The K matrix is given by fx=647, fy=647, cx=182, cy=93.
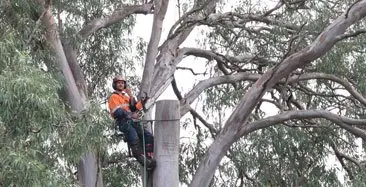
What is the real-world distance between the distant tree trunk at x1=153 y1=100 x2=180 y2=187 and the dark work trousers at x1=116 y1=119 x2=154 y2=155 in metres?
0.15

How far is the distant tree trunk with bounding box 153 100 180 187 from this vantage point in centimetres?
495

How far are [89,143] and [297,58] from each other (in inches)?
64.2

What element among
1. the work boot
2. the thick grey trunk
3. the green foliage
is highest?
the work boot

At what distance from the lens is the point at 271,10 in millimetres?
6410

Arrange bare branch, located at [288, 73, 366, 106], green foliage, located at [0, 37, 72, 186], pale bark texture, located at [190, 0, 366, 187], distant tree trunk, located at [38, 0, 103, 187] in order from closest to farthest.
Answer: green foliage, located at [0, 37, 72, 186], pale bark texture, located at [190, 0, 366, 187], distant tree trunk, located at [38, 0, 103, 187], bare branch, located at [288, 73, 366, 106]

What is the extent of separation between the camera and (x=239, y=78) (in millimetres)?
5977

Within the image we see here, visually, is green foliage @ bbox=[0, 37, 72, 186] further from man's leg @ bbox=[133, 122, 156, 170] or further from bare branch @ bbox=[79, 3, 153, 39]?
bare branch @ bbox=[79, 3, 153, 39]

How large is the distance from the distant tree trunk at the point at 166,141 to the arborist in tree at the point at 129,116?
0.09 m

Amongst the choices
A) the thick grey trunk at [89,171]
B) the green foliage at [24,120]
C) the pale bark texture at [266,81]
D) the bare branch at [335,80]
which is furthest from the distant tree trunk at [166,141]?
the bare branch at [335,80]

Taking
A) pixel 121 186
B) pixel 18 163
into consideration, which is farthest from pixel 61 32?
pixel 18 163

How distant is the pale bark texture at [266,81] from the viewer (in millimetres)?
4574

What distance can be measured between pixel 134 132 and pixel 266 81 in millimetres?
1076

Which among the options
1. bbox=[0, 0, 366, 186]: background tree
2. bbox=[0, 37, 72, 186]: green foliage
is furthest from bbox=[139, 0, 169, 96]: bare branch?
bbox=[0, 37, 72, 186]: green foliage

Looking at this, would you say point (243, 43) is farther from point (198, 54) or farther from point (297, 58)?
point (297, 58)
